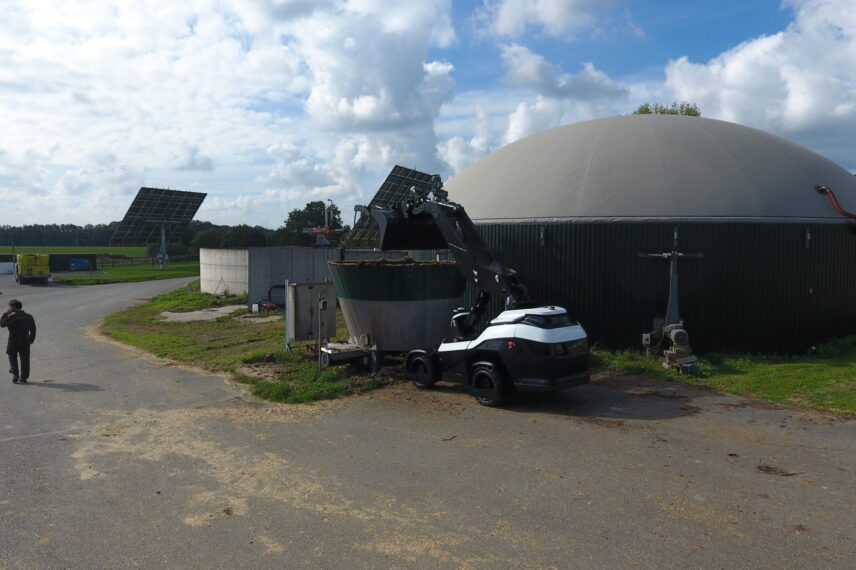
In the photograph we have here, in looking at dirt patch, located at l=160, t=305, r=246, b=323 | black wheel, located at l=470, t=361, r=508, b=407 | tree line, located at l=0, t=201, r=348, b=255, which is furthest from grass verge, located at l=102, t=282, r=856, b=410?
tree line, located at l=0, t=201, r=348, b=255

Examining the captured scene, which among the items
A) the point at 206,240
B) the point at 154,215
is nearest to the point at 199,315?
the point at 154,215

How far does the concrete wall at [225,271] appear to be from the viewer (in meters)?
32.1

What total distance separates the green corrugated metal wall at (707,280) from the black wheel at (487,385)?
5589 millimetres

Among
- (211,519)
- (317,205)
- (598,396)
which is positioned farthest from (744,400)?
(317,205)

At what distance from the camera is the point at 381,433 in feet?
31.7

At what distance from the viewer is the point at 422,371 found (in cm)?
1245

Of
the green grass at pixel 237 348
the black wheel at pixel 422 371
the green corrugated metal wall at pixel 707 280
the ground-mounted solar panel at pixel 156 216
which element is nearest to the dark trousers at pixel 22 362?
the green grass at pixel 237 348

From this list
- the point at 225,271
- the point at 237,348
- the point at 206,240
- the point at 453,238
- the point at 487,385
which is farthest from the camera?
the point at 206,240

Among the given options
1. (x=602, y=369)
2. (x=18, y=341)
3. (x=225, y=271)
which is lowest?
(x=602, y=369)

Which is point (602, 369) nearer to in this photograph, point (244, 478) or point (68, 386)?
point (244, 478)

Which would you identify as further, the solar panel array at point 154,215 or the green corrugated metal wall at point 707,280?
the solar panel array at point 154,215

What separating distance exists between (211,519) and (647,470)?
16.8 feet

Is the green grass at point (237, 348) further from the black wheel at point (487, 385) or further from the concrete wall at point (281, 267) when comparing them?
the black wheel at point (487, 385)

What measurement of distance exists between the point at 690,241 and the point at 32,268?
47190mm
